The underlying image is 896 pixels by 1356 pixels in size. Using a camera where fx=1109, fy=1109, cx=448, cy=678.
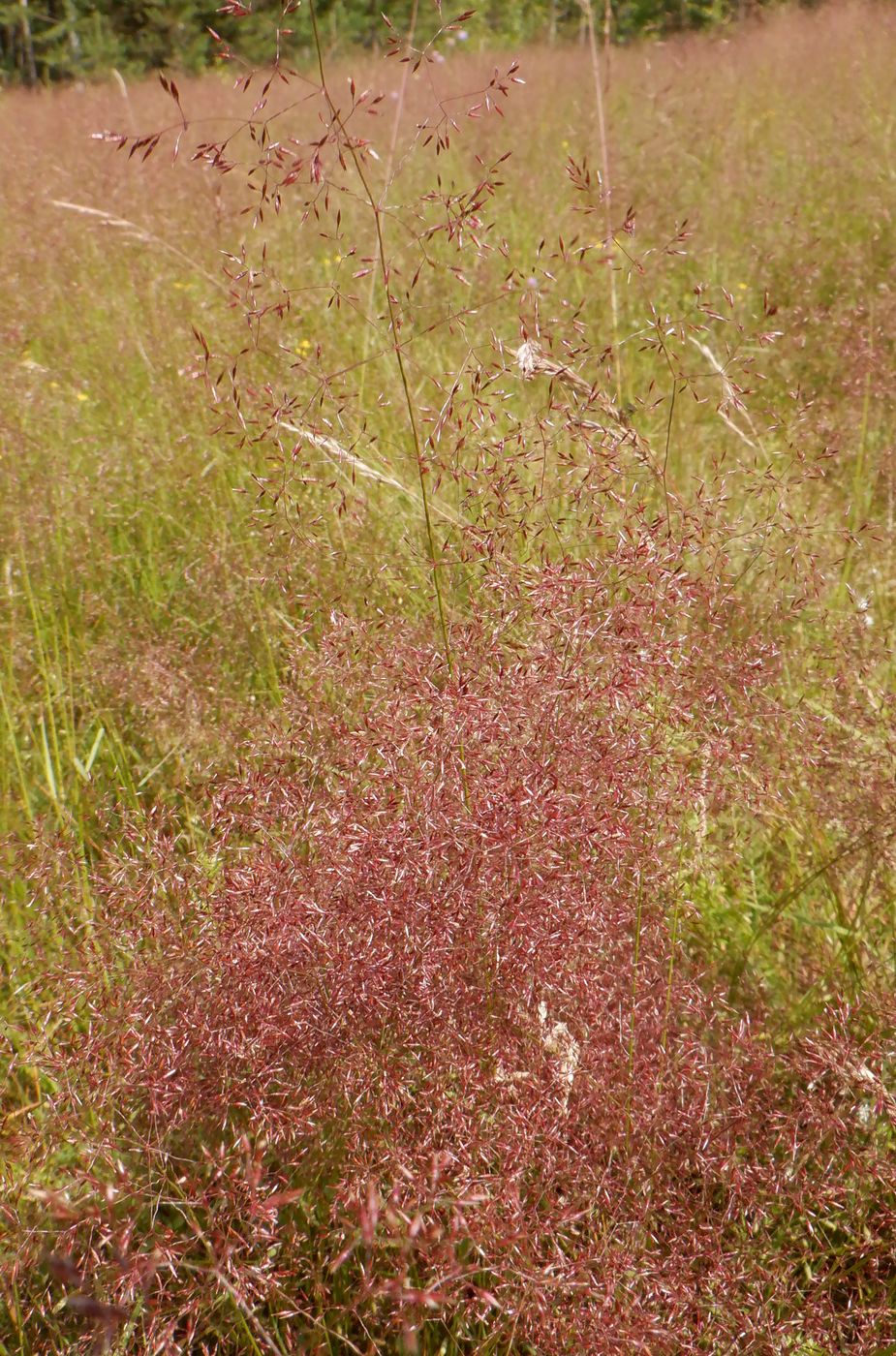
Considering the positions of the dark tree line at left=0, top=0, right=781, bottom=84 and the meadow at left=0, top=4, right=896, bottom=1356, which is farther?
the dark tree line at left=0, top=0, right=781, bottom=84

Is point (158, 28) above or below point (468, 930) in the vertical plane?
above

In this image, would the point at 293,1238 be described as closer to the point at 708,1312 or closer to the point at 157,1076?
the point at 157,1076

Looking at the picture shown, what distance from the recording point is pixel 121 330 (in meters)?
3.54

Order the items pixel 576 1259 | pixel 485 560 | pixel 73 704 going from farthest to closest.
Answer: pixel 73 704 → pixel 485 560 → pixel 576 1259

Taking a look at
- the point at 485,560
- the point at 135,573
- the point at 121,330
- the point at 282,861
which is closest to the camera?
the point at 282,861

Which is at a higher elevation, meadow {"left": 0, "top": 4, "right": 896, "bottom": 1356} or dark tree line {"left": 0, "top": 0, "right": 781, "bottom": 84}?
dark tree line {"left": 0, "top": 0, "right": 781, "bottom": 84}

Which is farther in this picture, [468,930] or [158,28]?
Answer: [158,28]

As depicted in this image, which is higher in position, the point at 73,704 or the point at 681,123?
the point at 681,123

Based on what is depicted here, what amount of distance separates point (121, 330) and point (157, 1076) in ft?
9.46

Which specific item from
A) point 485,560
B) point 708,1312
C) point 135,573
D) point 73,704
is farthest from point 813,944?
point 135,573

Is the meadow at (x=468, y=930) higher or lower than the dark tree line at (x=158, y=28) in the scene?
lower

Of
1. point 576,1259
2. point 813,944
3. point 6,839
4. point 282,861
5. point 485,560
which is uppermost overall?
point 485,560

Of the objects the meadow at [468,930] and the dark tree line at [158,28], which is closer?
the meadow at [468,930]

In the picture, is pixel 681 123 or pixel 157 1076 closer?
pixel 157 1076
